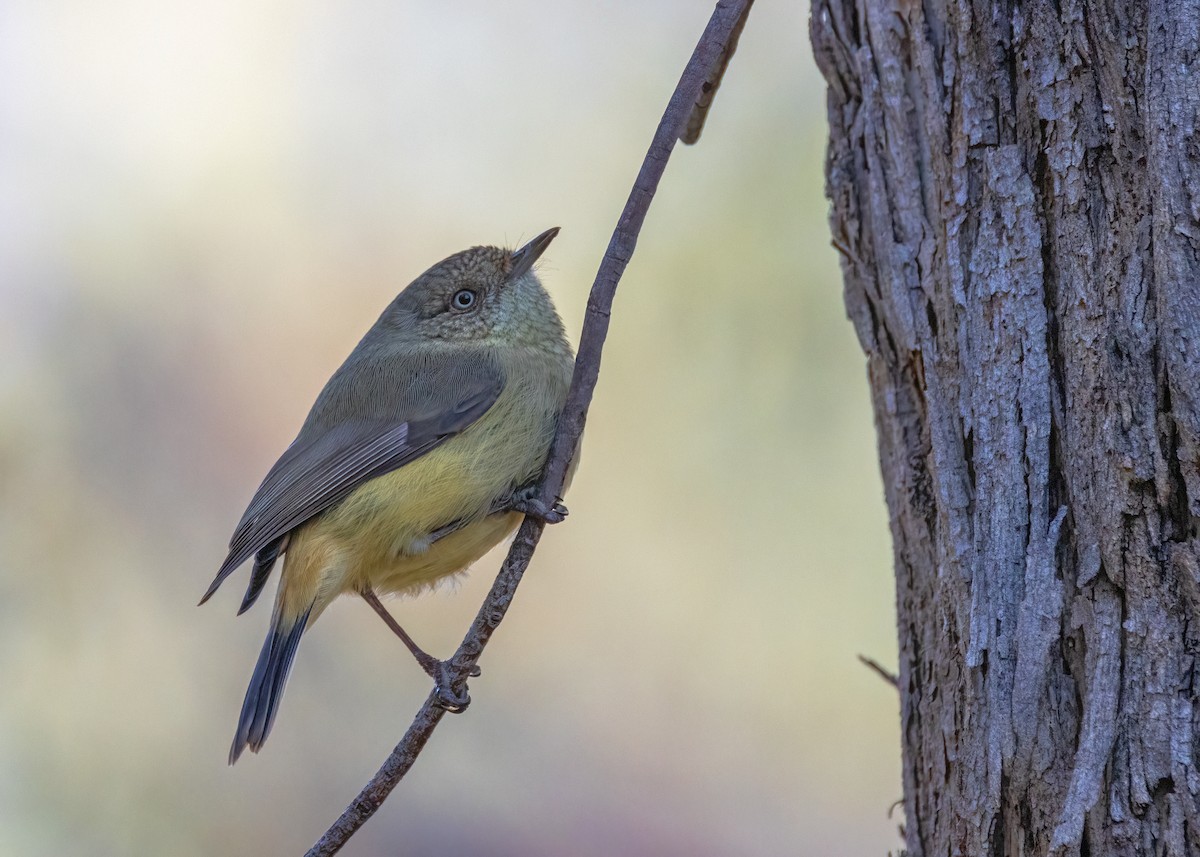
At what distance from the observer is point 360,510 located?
3.48m

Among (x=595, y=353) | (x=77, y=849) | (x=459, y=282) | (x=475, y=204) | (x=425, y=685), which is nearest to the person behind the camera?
(x=595, y=353)

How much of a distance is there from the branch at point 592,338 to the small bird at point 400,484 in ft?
1.71

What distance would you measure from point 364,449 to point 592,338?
1217 millimetres

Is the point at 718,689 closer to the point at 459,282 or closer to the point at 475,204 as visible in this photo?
the point at 459,282

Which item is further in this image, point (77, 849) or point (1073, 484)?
point (77, 849)

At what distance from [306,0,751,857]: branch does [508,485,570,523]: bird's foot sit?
0.20 ft

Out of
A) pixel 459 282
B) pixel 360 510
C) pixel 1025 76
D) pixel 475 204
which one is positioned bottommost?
pixel 360 510

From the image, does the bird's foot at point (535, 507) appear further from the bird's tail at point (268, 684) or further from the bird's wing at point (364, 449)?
the bird's tail at point (268, 684)

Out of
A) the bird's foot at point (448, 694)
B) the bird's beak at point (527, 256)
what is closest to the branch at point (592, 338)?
the bird's foot at point (448, 694)

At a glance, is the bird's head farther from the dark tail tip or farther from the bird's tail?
the bird's tail

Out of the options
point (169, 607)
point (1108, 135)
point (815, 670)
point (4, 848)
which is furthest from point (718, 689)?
point (1108, 135)

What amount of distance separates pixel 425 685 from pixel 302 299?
1.74 metres

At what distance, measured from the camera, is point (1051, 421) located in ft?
6.93

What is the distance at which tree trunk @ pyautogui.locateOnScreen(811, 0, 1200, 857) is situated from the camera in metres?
1.91
